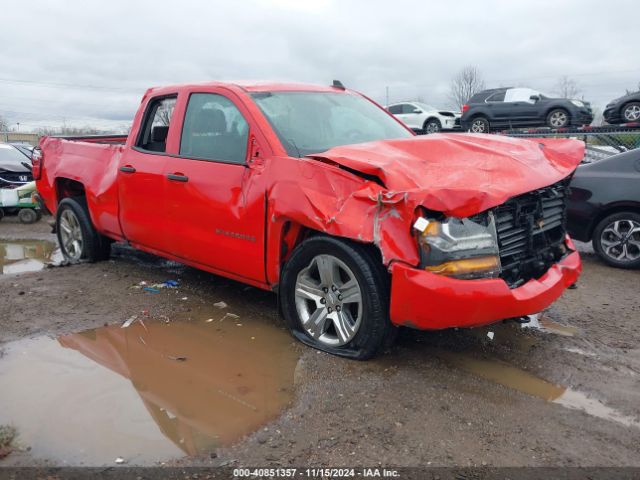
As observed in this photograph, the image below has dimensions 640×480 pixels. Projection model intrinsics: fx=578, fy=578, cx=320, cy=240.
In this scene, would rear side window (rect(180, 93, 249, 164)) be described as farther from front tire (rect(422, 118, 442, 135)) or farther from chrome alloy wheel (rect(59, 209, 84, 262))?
front tire (rect(422, 118, 442, 135))

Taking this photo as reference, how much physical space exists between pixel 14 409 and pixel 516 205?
3200 mm

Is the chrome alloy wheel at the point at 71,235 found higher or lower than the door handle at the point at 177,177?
lower

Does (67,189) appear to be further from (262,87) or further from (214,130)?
(262,87)

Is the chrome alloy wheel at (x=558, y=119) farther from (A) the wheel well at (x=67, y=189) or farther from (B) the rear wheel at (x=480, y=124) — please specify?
(A) the wheel well at (x=67, y=189)

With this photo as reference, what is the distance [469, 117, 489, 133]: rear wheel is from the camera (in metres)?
17.2

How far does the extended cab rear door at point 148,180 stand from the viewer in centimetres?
502

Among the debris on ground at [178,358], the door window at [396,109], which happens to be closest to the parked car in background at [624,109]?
the door window at [396,109]

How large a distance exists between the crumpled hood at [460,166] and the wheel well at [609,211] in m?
2.68

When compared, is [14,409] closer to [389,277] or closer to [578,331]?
[389,277]

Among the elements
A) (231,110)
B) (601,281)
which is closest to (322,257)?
(231,110)

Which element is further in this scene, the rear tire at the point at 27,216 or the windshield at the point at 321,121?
the rear tire at the point at 27,216

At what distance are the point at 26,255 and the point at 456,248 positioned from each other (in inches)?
260

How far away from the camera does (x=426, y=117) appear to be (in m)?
21.4

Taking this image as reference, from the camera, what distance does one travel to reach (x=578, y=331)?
4445 millimetres
